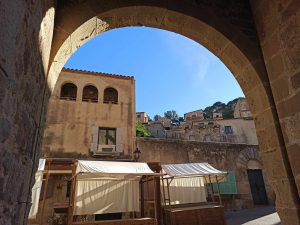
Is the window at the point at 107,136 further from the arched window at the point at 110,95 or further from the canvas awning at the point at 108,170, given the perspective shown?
the canvas awning at the point at 108,170

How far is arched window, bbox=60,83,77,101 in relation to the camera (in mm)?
12289

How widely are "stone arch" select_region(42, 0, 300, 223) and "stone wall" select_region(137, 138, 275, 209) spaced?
32.2 feet

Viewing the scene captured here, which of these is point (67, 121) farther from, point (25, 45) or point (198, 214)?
point (25, 45)

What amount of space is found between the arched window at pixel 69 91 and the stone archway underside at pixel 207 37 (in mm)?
10721

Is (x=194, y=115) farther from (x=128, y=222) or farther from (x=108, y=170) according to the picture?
(x=128, y=222)

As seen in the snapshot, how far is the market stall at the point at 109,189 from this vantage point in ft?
20.9

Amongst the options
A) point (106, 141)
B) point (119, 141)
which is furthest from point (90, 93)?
point (119, 141)

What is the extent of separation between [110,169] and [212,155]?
28.1ft

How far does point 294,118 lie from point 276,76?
455 mm

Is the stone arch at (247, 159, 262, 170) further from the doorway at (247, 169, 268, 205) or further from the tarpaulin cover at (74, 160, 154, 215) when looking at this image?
the tarpaulin cover at (74, 160, 154, 215)

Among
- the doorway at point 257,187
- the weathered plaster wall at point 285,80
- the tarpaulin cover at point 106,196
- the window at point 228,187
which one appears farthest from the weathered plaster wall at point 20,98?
the doorway at point 257,187

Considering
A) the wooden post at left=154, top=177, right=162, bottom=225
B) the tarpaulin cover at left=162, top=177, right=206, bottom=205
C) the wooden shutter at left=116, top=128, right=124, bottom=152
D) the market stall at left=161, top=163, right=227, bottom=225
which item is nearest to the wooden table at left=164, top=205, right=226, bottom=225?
the market stall at left=161, top=163, right=227, bottom=225

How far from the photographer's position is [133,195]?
7668mm

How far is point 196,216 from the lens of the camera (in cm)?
733
